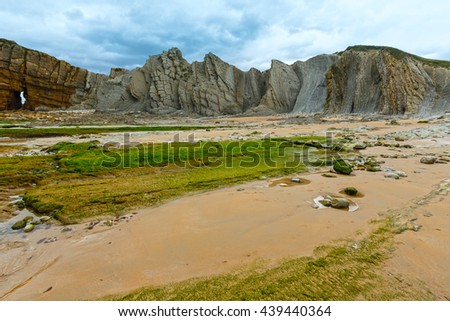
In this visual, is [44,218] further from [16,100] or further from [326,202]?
[16,100]

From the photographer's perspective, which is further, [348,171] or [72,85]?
[72,85]

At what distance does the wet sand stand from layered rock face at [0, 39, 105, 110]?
7600cm

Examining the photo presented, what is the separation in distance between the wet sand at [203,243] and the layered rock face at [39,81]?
2992 inches

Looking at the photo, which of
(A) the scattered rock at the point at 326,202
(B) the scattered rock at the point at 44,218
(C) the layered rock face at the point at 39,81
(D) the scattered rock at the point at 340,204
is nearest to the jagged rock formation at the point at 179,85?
(C) the layered rock face at the point at 39,81

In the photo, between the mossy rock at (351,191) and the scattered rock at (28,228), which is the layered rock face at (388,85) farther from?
the scattered rock at (28,228)

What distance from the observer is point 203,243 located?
437 centimetres

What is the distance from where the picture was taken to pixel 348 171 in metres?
8.77

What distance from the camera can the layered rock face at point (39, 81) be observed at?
6084cm

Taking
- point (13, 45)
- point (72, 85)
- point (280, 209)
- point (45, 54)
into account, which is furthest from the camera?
point (72, 85)

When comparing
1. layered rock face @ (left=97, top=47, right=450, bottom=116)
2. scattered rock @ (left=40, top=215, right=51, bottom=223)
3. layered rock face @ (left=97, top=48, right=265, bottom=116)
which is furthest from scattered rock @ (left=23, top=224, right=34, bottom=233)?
layered rock face @ (left=97, top=48, right=265, bottom=116)

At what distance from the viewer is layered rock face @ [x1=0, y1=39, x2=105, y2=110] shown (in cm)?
6084
